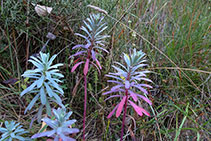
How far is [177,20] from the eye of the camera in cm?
204

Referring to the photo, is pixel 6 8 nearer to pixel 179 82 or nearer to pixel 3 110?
pixel 3 110

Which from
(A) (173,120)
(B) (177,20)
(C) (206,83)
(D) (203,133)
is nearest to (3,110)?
(A) (173,120)

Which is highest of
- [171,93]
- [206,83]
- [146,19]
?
[146,19]

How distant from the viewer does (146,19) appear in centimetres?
196

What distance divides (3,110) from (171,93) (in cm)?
122

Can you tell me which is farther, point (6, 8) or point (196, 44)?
point (196, 44)

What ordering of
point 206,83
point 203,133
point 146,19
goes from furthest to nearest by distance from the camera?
point 146,19 < point 206,83 < point 203,133

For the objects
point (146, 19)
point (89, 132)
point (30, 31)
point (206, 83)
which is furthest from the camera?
point (146, 19)

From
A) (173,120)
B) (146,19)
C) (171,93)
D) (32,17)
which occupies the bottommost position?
(173,120)

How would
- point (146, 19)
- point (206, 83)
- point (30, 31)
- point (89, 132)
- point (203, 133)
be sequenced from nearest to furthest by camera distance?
point (203, 133)
point (89, 132)
point (206, 83)
point (30, 31)
point (146, 19)

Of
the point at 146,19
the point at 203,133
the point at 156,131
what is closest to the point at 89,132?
the point at 156,131

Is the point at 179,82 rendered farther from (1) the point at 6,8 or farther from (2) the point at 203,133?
(1) the point at 6,8

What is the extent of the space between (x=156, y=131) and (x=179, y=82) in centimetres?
44

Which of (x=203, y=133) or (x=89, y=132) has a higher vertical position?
(x=203, y=133)
